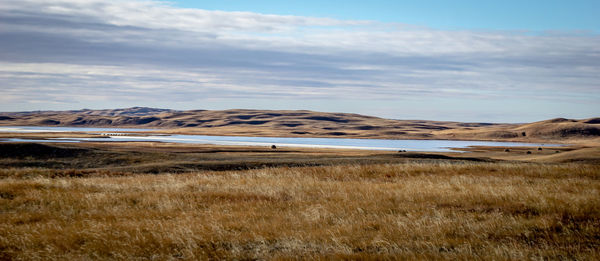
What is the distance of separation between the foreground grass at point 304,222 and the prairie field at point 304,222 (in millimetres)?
30

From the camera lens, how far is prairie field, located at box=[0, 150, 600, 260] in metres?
8.19

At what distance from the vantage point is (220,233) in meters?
9.23

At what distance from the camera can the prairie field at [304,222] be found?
26.9 feet

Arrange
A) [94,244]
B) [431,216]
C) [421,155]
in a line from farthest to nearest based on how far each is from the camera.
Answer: [421,155]
[431,216]
[94,244]

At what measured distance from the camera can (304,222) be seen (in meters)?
10.4

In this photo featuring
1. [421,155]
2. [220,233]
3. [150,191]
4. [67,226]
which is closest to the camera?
[220,233]

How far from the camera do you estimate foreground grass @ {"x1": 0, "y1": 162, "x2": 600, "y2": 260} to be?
823 cm

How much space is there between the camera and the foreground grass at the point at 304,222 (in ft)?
27.0

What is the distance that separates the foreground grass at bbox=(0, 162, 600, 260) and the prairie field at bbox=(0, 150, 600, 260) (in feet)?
0.10

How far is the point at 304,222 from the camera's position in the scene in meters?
10.4

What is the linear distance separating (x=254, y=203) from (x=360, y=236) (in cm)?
448

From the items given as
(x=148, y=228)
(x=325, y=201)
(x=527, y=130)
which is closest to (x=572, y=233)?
(x=325, y=201)

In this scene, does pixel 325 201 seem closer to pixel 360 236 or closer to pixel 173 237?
pixel 360 236

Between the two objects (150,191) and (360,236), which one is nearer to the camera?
(360,236)
